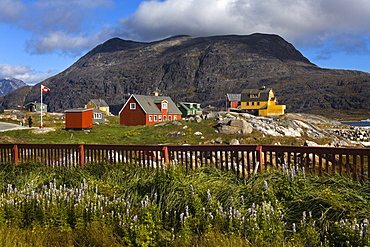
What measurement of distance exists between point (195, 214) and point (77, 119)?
40686 millimetres

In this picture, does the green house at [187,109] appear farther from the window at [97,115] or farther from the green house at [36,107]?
the green house at [36,107]

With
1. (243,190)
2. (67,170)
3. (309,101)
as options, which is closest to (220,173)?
(243,190)

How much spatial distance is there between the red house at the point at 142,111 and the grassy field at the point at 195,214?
168 feet

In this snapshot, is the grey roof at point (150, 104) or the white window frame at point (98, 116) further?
the white window frame at point (98, 116)

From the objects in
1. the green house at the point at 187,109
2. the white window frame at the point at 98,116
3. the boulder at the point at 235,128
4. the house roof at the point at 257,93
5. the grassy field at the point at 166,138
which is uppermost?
the house roof at the point at 257,93

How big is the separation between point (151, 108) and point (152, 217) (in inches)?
2211

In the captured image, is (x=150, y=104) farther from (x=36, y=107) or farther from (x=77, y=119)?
(x=36, y=107)

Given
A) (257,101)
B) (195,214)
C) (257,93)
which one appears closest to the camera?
(195,214)

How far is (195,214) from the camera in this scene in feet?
21.3

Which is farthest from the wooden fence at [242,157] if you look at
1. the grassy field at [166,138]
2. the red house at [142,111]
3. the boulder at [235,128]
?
the red house at [142,111]

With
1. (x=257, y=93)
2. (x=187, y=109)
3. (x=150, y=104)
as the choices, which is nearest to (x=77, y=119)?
(x=150, y=104)

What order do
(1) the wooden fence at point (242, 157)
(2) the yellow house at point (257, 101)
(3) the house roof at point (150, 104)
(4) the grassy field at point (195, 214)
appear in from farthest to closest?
(2) the yellow house at point (257, 101)
(3) the house roof at point (150, 104)
(1) the wooden fence at point (242, 157)
(4) the grassy field at point (195, 214)

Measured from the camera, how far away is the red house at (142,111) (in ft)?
196

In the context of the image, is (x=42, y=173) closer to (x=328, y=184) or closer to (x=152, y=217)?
(x=152, y=217)
